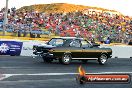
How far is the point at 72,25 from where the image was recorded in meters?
52.8

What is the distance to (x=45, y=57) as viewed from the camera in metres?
22.4

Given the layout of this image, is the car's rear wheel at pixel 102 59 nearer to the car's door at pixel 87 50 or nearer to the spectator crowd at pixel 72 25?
the car's door at pixel 87 50

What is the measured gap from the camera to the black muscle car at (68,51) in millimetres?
22047

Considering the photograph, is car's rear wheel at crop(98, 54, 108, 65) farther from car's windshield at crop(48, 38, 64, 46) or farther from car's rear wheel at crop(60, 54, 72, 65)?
car's windshield at crop(48, 38, 64, 46)

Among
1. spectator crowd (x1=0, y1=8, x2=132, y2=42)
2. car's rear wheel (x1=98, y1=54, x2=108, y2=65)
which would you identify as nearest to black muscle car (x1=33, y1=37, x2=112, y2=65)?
car's rear wheel (x1=98, y1=54, x2=108, y2=65)

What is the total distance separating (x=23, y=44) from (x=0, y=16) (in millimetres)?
21351

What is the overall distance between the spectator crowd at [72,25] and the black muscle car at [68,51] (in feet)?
36.9

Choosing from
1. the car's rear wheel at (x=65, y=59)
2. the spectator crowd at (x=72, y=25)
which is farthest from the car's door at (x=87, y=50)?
the spectator crowd at (x=72, y=25)

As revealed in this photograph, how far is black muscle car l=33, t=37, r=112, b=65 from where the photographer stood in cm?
2205

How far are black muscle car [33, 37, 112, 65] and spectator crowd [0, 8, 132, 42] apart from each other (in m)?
11.3

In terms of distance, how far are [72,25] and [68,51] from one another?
99.5 feet

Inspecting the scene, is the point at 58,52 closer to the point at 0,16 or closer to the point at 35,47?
the point at 35,47

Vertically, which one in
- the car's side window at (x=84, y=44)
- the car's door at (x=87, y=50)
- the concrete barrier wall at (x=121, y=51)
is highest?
the car's side window at (x=84, y=44)

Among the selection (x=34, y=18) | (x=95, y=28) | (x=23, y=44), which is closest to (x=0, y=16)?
(x=34, y=18)
